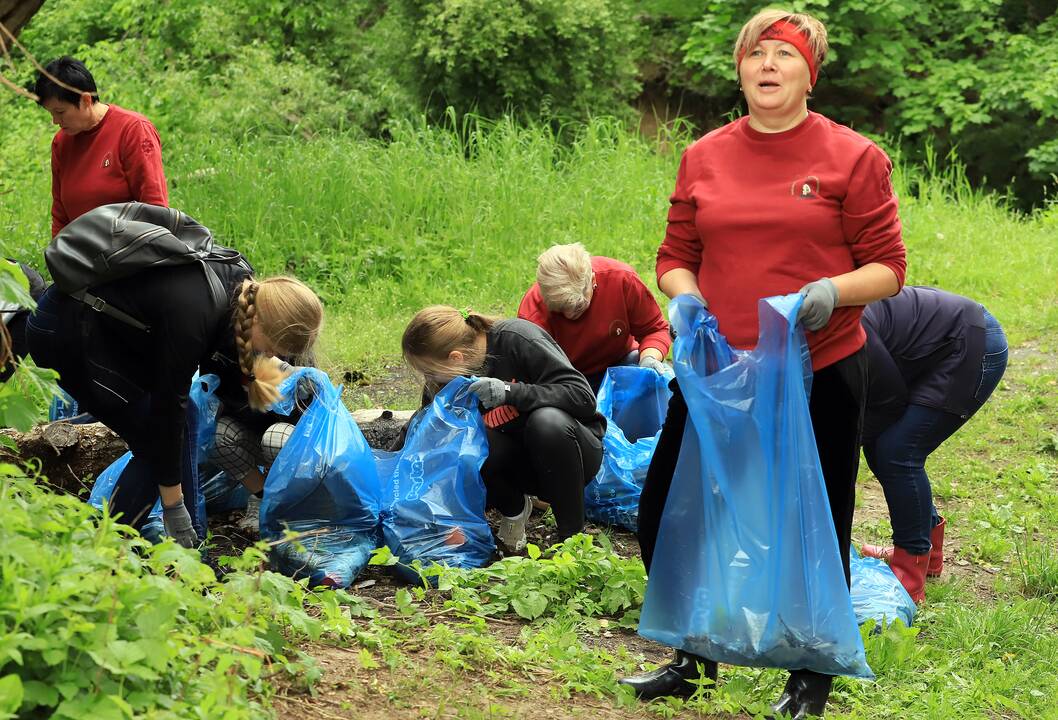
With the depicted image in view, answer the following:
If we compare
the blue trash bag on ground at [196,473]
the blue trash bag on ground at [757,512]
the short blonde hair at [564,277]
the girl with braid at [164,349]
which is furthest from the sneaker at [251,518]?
the blue trash bag on ground at [757,512]

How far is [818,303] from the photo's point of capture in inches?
104

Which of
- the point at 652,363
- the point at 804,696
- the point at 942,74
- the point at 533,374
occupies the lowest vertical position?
the point at 804,696

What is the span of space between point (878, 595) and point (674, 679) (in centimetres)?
94

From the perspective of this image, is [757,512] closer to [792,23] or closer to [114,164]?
[792,23]

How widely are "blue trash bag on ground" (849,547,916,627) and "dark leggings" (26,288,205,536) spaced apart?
2.10m

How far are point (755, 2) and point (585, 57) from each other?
2.95 metres

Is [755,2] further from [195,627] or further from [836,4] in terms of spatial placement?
[195,627]

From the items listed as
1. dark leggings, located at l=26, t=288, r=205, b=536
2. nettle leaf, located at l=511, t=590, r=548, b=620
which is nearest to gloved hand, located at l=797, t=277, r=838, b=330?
nettle leaf, located at l=511, t=590, r=548, b=620

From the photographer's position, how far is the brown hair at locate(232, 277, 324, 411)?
3492 millimetres

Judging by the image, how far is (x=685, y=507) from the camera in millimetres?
2904

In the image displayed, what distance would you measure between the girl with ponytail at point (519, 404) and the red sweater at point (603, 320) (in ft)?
1.63

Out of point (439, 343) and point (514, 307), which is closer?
point (439, 343)

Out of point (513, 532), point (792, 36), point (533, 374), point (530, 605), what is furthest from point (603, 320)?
point (792, 36)

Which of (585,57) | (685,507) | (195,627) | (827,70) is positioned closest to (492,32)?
(585,57)
